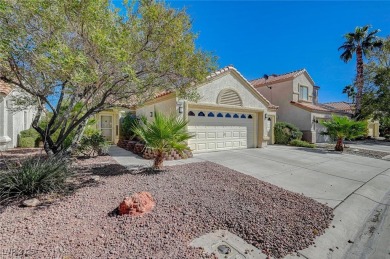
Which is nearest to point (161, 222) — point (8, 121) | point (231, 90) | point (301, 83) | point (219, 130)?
point (219, 130)

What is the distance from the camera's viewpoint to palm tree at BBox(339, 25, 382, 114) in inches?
850

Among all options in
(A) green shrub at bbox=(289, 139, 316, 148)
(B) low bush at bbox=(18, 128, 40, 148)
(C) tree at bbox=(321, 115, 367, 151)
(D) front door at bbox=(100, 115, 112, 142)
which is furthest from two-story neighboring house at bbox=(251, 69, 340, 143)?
(B) low bush at bbox=(18, 128, 40, 148)

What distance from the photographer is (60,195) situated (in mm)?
4727

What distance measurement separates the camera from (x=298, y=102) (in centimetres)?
1927

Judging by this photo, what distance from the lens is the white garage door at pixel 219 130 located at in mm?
10836

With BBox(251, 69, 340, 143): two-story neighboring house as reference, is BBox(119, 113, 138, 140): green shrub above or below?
below

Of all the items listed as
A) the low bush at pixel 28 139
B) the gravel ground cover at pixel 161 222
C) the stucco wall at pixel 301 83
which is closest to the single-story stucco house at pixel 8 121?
the low bush at pixel 28 139

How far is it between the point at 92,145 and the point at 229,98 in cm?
802

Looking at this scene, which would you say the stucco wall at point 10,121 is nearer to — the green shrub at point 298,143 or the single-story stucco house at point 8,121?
the single-story stucco house at point 8,121

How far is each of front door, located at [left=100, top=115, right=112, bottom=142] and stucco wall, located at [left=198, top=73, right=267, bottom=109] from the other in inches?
366

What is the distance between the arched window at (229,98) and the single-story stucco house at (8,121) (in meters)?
10.1

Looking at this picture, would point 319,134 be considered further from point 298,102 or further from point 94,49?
point 94,49

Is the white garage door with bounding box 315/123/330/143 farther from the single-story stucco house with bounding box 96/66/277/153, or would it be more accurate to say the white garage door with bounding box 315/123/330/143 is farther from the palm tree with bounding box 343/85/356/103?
the palm tree with bounding box 343/85/356/103

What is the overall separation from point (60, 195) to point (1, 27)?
12.7 feet
